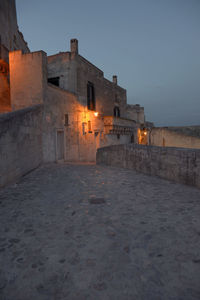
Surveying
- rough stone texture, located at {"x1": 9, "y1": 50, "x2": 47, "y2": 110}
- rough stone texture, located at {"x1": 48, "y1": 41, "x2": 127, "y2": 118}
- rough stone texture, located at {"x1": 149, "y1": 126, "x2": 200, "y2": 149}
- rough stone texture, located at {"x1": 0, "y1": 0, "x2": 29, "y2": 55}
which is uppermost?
rough stone texture, located at {"x1": 0, "y1": 0, "x2": 29, "y2": 55}

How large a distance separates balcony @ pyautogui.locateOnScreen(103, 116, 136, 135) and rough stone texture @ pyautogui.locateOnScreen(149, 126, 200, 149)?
18.5 feet

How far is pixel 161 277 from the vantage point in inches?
68.3

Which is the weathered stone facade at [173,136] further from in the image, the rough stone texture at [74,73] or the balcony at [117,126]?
the rough stone texture at [74,73]

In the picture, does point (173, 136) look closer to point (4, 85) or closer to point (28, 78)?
point (28, 78)

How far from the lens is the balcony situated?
57.7 feet

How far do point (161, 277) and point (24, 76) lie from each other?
10.9 meters

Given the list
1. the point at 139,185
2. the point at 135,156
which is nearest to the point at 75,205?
the point at 139,185

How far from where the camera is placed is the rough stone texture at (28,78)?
964 centimetres

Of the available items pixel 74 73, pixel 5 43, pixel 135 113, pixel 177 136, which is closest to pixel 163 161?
pixel 74 73

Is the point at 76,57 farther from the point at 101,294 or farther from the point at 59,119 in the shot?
the point at 101,294

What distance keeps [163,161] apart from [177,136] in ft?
60.8

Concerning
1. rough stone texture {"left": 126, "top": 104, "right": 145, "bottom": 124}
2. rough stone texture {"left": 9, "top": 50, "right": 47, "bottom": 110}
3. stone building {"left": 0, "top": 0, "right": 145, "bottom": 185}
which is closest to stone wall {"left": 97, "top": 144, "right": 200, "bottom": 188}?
stone building {"left": 0, "top": 0, "right": 145, "bottom": 185}

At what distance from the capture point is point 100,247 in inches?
88.3

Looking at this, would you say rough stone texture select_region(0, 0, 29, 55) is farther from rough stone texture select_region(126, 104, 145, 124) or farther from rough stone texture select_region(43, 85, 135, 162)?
rough stone texture select_region(126, 104, 145, 124)
